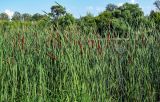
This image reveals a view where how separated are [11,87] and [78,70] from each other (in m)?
0.58

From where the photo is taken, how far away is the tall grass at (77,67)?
3.54 meters

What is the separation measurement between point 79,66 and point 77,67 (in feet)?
0.19

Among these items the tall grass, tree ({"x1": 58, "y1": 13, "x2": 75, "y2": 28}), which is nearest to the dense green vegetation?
the tall grass

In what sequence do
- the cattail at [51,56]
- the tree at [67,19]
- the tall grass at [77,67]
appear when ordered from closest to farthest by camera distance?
the tall grass at [77,67] → the cattail at [51,56] → the tree at [67,19]

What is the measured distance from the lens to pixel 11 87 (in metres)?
3.57

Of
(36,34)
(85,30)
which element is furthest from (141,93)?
(36,34)

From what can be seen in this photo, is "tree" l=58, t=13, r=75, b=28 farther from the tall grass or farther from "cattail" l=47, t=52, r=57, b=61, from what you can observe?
"cattail" l=47, t=52, r=57, b=61

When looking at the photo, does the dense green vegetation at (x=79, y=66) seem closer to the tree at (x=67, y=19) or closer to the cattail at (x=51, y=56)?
the cattail at (x=51, y=56)

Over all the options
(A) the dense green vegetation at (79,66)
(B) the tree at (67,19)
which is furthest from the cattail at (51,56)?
(B) the tree at (67,19)

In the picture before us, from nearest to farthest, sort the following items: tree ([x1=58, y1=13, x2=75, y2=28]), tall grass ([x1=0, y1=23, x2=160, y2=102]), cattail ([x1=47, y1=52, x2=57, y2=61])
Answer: tall grass ([x1=0, y1=23, x2=160, y2=102])
cattail ([x1=47, y1=52, x2=57, y2=61])
tree ([x1=58, y1=13, x2=75, y2=28])

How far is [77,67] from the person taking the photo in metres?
3.66

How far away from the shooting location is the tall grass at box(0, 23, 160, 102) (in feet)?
11.6

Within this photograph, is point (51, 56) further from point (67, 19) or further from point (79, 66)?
point (67, 19)

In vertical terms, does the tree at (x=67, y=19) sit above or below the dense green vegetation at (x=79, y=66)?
above
